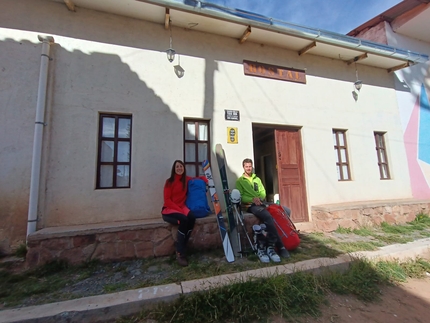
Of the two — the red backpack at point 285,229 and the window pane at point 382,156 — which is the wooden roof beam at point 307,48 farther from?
the red backpack at point 285,229

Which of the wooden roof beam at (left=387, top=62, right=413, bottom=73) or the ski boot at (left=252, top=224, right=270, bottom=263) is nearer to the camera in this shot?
the ski boot at (left=252, top=224, right=270, bottom=263)

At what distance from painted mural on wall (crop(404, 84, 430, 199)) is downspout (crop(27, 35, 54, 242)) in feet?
26.5

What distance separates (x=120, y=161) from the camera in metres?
3.29

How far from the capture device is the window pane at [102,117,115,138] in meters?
3.28

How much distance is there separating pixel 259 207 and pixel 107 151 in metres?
2.62

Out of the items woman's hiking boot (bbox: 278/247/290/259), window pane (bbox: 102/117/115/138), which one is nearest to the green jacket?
woman's hiking boot (bbox: 278/247/290/259)

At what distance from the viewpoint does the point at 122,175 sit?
3279 millimetres

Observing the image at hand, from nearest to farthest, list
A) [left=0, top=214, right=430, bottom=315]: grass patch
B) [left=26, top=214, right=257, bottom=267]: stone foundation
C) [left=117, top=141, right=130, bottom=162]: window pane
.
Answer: [left=0, top=214, right=430, bottom=315]: grass patch, [left=26, top=214, right=257, bottom=267]: stone foundation, [left=117, top=141, right=130, bottom=162]: window pane

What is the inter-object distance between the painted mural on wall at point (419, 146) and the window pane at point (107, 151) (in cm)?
717

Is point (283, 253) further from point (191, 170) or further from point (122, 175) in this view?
point (122, 175)

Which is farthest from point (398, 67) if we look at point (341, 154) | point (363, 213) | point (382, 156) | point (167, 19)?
point (167, 19)

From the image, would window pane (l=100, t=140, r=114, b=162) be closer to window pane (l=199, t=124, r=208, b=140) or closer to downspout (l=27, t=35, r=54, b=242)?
downspout (l=27, t=35, r=54, b=242)

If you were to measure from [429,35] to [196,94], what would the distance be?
7552 millimetres

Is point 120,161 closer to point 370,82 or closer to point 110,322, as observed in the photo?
point 110,322
